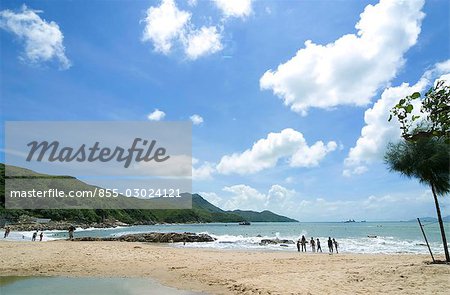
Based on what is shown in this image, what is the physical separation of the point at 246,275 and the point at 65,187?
186m

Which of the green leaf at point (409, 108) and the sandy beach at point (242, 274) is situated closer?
the green leaf at point (409, 108)

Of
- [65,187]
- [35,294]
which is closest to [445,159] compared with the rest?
[35,294]

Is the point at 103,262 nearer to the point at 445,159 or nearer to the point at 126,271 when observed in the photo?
the point at 126,271

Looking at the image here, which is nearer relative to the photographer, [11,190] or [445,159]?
[445,159]

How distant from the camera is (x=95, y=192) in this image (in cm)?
19925

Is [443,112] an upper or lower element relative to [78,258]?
upper

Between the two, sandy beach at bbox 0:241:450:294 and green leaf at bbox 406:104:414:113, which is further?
sandy beach at bbox 0:241:450:294

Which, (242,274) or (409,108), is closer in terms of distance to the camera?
(409,108)

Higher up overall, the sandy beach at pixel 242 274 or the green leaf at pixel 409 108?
the green leaf at pixel 409 108

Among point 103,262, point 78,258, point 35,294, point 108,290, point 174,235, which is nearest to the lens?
point 35,294

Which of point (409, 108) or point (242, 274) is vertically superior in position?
point (409, 108)

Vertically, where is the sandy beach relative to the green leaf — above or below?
below

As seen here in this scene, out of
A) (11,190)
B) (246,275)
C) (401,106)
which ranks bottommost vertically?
(246,275)

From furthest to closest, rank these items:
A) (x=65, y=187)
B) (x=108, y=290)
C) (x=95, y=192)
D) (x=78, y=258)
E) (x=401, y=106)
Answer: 1. (x=95, y=192)
2. (x=65, y=187)
3. (x=78, y=258)
4. (x=108, y=290)
5. (x=401, y=106)
